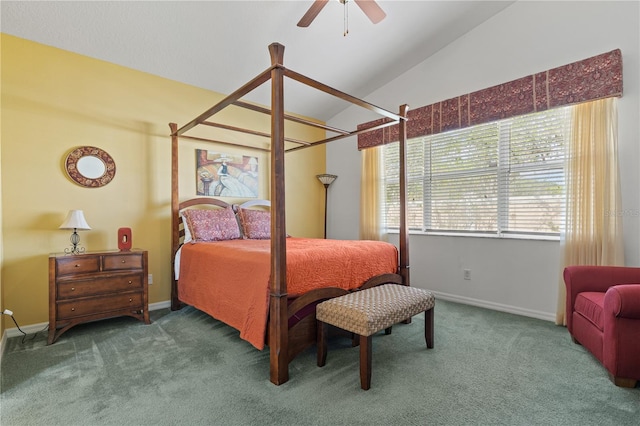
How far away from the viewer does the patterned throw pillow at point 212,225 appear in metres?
3.38

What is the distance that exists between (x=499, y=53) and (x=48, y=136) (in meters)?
4.66

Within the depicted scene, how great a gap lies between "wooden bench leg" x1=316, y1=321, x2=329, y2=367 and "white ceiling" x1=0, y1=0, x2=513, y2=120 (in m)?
2.80

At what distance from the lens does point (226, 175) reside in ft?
13.4

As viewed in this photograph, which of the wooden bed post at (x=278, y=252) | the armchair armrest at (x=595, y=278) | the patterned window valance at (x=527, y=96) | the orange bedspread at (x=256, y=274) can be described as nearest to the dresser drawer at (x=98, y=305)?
the orange bedspread at (x=256, y=274)

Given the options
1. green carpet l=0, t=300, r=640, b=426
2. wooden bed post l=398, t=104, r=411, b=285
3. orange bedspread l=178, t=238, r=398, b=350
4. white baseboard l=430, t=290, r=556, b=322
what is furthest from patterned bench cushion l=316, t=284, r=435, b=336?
white baseboard l=430, t=290, r=556, b=322

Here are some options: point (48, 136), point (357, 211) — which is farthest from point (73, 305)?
point (357, 211)

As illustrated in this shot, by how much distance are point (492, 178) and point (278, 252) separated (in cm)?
281

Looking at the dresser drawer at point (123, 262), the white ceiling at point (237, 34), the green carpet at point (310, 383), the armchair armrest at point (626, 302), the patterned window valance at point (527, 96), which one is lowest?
the green carpet at point (310, 383)

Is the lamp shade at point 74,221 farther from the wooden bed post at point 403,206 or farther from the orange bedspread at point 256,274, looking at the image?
the wooden bed post at point 403,206

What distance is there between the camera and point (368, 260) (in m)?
2.68

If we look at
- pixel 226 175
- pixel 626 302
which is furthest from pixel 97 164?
pixel 626 302

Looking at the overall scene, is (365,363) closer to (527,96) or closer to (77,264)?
(77,264)

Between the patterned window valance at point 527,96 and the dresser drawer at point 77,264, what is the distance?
3697 millimetres

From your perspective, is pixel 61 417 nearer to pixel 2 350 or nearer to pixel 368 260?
pixel 2 350
